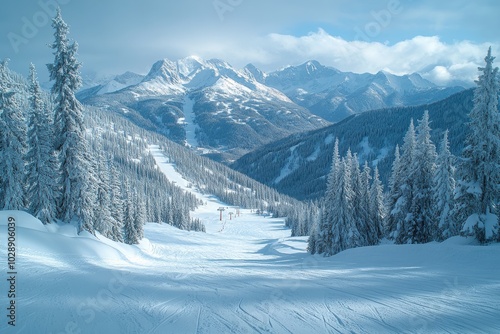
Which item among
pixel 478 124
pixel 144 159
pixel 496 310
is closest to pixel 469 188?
pixel 478 124

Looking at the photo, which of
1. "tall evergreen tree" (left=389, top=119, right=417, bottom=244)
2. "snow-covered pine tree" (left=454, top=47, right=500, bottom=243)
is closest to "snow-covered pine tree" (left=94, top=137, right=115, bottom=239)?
"tall evergreen tree" (left=389, top=119, right=417, bottom=244)

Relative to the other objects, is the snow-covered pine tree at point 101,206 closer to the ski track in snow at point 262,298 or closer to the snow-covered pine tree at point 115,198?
the snow-covered pine tree at point 115,198

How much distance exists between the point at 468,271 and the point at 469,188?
9.16m

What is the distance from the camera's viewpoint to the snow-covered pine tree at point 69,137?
21.5m

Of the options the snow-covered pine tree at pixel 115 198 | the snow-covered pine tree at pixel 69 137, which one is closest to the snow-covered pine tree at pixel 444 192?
the snow-covered pine tree at pixel 69 137

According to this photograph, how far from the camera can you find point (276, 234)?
103m

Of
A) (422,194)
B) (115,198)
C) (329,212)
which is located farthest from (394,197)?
(115,198)

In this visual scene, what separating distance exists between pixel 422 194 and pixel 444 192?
242 cm

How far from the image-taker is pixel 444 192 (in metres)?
24.9

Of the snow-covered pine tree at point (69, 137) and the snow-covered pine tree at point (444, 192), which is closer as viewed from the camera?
the snow-covered pine tree at point (69, 137)

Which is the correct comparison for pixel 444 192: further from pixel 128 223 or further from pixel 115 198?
pixel 128 223

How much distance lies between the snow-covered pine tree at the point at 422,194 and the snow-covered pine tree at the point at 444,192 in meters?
1.34

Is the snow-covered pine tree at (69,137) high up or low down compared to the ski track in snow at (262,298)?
up

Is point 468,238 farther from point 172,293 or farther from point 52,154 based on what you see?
point 52,154
